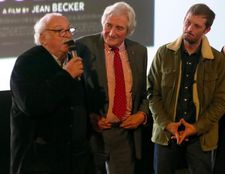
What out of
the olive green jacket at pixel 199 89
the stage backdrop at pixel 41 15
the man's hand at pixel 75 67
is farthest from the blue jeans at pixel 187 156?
the stage backdrop at pixel 41 15

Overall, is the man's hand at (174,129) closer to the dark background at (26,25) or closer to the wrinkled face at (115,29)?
the wrinkled face at (115,29)

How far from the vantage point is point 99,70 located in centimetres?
232

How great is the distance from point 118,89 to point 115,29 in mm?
332

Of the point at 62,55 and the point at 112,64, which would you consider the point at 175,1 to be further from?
the point at 62,55

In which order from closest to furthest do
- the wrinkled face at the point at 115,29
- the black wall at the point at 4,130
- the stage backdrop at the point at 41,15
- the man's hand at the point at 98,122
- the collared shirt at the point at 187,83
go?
the wrinkled face at the point at 115,29 → the man's hand at the point at 98,122 → the collared shirt at the point at 187,83 → the stage backdrop at the point at 41,15 → the black wall at the point at 4,130

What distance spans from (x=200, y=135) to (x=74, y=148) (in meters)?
0.82

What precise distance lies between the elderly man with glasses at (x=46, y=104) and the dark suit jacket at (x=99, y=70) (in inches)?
11.7

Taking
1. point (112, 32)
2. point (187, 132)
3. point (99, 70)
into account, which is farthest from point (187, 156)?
point (112, 32)

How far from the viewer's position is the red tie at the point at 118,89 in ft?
7.69

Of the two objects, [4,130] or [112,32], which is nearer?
[112,32]

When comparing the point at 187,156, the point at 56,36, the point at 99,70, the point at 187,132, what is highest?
the point at 56,36

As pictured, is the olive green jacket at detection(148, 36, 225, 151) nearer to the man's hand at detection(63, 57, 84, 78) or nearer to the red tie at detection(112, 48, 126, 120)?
the red tie at detection(112, 48, 126, 120)

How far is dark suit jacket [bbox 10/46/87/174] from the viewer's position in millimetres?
1833

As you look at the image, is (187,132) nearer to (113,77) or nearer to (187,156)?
(187,156)
